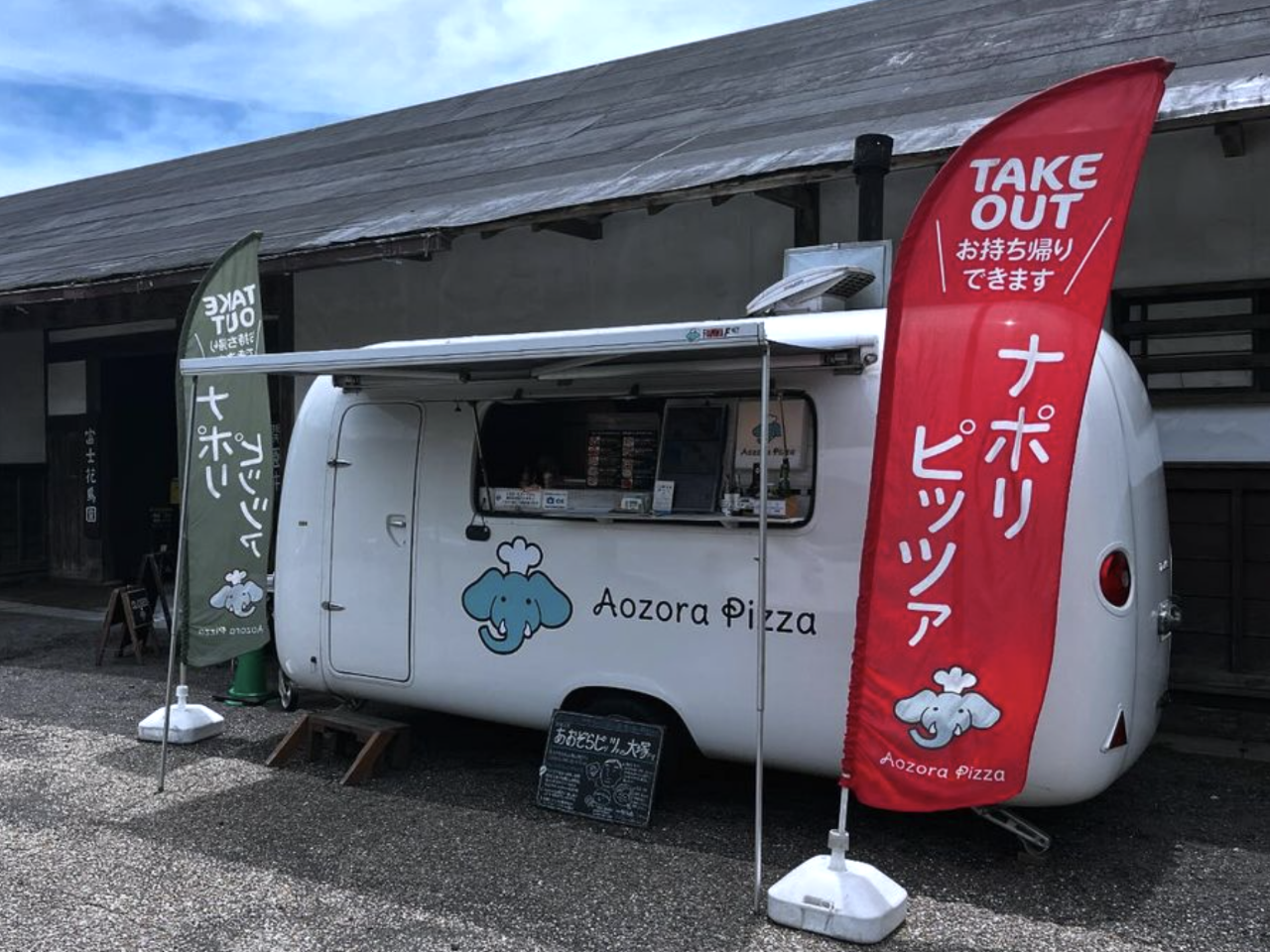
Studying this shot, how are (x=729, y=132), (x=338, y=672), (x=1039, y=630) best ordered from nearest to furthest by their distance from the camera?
(x=1039, y=630)
(x=338, y=672)
(x=729, y=132)

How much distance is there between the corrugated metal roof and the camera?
254 inches

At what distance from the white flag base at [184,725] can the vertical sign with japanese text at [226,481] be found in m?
0.45

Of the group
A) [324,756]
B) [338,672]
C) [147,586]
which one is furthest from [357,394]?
[147,586]

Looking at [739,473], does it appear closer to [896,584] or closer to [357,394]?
[896,584]

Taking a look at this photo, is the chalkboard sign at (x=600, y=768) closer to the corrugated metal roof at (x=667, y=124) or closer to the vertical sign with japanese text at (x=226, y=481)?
the vertical sign with japanese text at (x=226, y=481)

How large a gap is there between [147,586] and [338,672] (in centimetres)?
383

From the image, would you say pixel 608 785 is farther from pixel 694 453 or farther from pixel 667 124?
pixel 667 124

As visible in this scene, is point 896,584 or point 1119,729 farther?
point 1119,729

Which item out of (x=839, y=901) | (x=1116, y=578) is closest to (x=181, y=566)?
(x=839, y=901)

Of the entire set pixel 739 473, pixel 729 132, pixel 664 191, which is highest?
pixel 729 132

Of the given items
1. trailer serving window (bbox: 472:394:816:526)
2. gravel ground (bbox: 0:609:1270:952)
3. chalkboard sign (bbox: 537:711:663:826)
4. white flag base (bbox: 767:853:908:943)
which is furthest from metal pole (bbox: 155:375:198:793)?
white flag base (bbox: 767:853:908:943)

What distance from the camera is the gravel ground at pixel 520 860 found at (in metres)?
3.57

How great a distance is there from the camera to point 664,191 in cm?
597

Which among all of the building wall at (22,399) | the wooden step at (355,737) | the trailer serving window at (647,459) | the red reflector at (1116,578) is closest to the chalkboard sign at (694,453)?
the trailer serving window at (647,459)
